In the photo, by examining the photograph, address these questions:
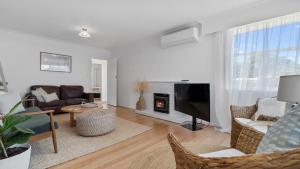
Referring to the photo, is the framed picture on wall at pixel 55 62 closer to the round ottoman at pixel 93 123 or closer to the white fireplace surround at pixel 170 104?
the white fireplace surround at pixel 170 104

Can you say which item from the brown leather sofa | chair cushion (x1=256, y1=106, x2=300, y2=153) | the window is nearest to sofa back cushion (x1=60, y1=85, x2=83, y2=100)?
the brown leather sofa

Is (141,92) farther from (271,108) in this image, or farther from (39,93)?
(271,108)

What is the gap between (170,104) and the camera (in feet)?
13.6

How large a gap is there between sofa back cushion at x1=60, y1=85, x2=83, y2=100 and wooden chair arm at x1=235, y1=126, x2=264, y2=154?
5.15 meters

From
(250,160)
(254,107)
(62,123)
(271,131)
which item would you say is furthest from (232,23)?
(62,123)

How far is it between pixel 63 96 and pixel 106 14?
10.8 ft

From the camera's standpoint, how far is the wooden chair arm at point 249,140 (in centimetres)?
123

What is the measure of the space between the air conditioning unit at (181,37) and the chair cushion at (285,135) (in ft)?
10.0

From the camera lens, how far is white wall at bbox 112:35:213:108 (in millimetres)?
3617

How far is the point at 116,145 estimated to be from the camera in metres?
2.49

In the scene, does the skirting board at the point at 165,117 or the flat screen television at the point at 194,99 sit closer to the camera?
the flat screen television at the point at 194,99

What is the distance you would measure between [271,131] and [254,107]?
6.15 feet

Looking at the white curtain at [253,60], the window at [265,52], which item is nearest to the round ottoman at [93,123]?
the white curtain at [253,60]

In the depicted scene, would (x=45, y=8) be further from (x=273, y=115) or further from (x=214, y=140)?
(x=273, y=115)
